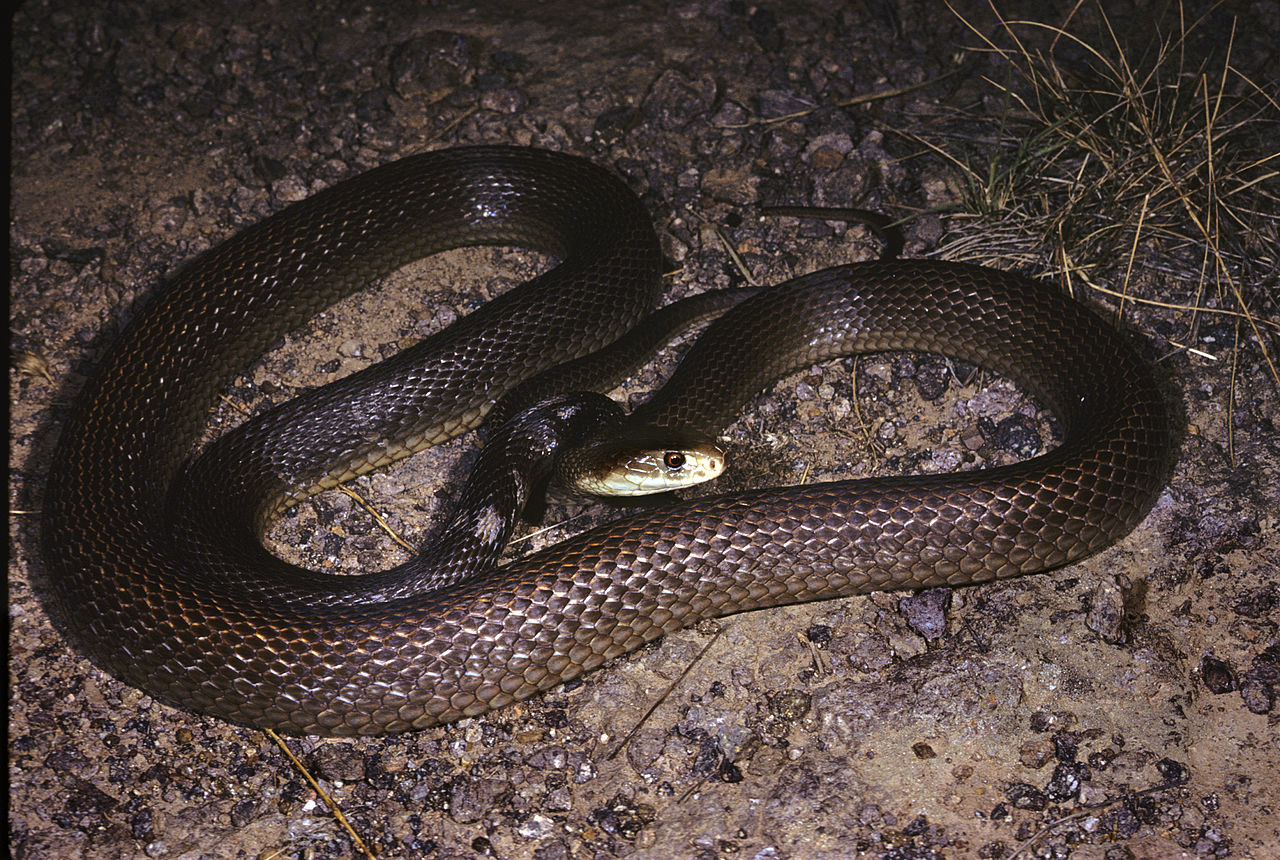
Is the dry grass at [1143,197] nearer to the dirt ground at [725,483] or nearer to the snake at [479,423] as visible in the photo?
the dirt ground at [725,483]

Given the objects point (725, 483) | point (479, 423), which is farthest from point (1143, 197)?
point (479, 423)

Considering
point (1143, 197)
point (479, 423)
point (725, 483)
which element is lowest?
point (725, 483)

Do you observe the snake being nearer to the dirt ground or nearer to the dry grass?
the dirt ground

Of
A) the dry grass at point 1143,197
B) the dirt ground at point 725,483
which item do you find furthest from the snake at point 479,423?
the dry grass at point 1143,197

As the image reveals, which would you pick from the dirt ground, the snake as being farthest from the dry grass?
the snake

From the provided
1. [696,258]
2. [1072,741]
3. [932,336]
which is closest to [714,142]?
[696,258]

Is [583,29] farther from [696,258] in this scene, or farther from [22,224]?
[22,224]

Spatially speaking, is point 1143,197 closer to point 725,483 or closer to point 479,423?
point 725,483
